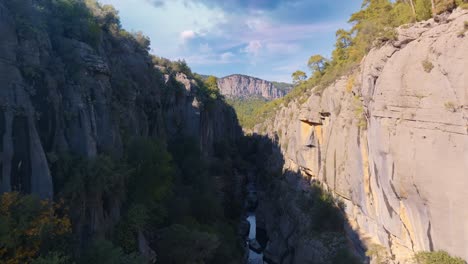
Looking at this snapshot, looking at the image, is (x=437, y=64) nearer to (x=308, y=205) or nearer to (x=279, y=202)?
(x=308, y=205)

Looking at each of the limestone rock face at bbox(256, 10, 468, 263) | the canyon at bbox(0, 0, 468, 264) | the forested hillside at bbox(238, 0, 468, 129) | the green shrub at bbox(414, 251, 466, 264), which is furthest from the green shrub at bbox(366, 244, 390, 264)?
the forested hillside at bbox(238, 0, 468, 129)

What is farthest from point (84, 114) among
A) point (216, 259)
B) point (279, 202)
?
point (279, 202)

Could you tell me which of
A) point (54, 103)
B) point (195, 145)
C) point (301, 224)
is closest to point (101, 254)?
point (54, 103)

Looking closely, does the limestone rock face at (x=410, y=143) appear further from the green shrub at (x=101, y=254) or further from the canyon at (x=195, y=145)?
the green shrub at (x=101, y=254)

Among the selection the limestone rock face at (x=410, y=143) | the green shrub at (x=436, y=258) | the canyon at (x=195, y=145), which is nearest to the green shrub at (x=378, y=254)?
the canyon at (x=195, y=145)

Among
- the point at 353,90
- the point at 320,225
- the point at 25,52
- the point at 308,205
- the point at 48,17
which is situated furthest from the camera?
the point at 308,205

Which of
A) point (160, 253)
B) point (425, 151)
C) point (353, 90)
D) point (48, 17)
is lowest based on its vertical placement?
point (160, 253)

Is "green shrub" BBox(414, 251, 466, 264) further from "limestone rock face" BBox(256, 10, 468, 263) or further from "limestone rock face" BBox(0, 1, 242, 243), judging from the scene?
"limestone rock face" BBox(0, 1, 242, 243)

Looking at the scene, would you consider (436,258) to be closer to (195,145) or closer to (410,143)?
(410,143)
